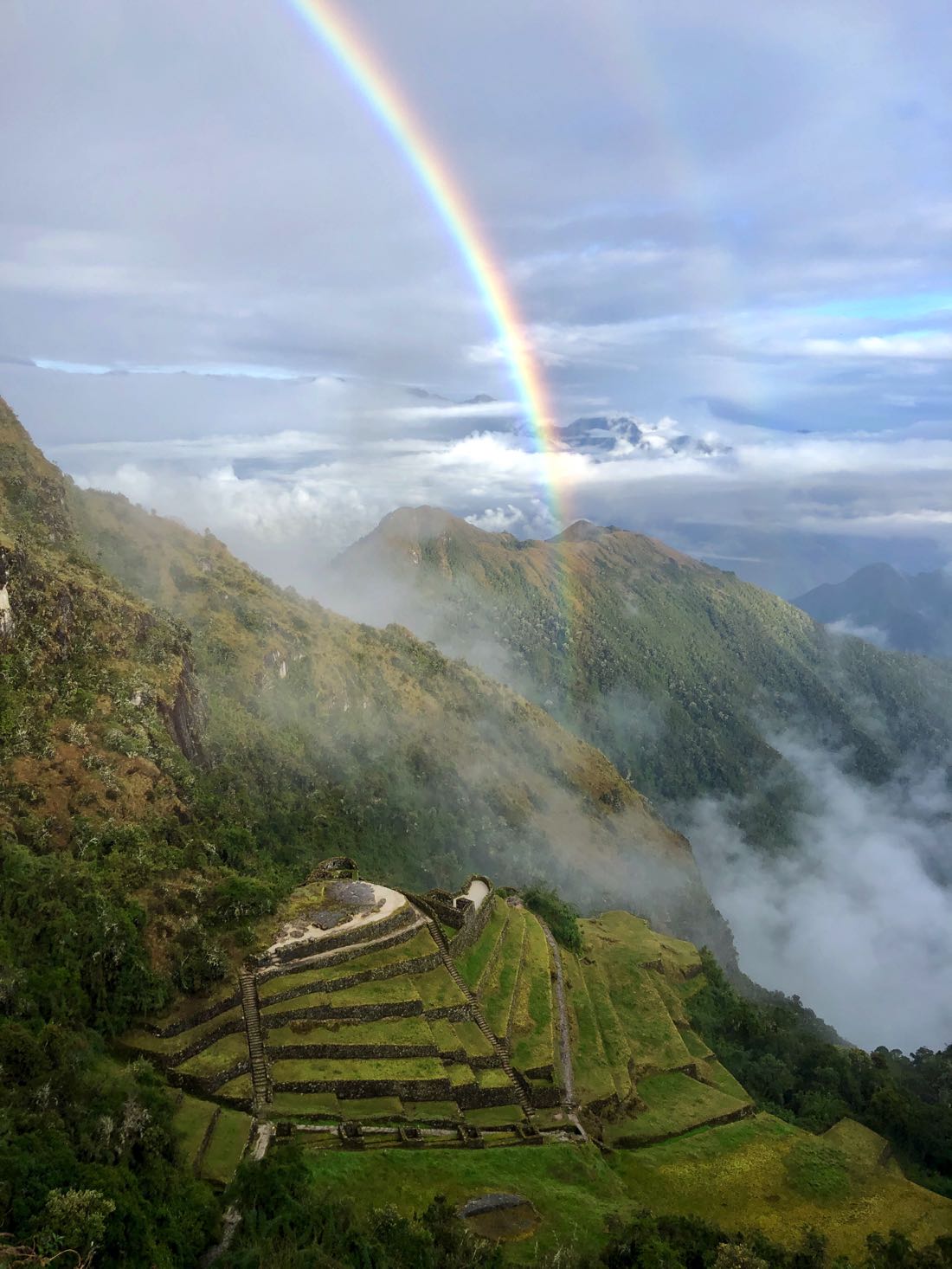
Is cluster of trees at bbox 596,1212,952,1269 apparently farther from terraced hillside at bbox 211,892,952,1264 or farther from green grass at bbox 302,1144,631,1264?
terraced hillside at bbox 211,892,952,1264

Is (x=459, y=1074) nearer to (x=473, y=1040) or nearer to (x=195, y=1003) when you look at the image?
(x=473, y=1040)

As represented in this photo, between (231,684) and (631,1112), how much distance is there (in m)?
59.2

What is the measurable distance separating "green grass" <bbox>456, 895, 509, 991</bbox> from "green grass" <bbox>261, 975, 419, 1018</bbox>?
17.7 ft

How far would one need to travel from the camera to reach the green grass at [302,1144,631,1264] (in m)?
33.9

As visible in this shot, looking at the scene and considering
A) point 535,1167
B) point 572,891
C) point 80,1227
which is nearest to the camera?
point 80,1227

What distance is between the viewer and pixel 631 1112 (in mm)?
48500

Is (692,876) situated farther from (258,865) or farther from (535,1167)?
(535,1167)

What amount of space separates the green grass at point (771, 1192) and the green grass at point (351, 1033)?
11.9 metres

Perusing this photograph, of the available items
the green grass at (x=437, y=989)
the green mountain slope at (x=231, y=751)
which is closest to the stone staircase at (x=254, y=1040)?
the green mountain slope at (x=231, y=751)

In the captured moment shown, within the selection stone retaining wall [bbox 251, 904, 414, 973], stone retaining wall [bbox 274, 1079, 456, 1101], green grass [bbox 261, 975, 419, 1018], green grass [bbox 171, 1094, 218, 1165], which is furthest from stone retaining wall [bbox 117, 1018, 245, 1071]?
stone retaining wall [bbox 251, 904, 414, 973]

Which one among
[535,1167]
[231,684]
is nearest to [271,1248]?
[535,1167]

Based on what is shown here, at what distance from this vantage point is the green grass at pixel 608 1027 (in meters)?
51.2

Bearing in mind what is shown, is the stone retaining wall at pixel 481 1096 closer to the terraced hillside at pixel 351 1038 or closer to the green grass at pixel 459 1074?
the terraced hillside at pixel 351 1038

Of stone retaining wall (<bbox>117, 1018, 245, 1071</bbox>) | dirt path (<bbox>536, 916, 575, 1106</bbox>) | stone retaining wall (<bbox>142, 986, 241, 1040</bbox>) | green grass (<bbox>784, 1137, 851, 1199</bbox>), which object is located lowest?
green grass (<bbox>784, 1137, 851, 1199</bbox>)
